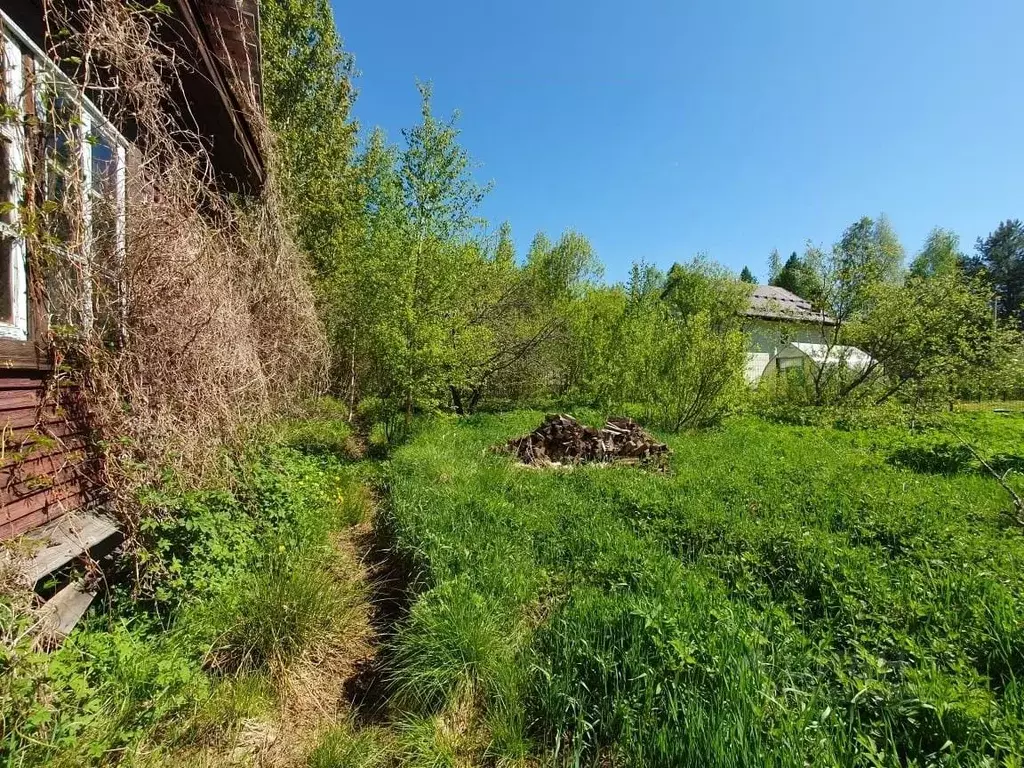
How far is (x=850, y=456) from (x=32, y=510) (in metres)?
9.89

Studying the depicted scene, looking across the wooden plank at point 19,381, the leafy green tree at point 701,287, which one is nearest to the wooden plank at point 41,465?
the wooden plank at point 19,381

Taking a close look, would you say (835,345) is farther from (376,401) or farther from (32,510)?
(32,510)

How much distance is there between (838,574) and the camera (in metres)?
3.30

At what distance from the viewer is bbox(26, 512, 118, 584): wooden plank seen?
2566mm

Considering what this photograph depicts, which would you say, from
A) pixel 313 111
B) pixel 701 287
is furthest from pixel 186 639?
pixel 701 287

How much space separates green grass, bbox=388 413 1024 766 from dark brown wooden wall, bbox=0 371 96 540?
233 centimetres

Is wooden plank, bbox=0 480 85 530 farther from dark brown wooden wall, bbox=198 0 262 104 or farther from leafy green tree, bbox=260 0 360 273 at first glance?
leafy green tree, bbox=260 0 360 273

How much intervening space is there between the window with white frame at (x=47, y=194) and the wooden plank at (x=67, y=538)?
1.16 meters

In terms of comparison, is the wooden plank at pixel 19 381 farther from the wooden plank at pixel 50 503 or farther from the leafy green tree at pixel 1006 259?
the leafy green tree at pixel 1006 259

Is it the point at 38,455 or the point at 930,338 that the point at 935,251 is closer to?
the point at 930,338

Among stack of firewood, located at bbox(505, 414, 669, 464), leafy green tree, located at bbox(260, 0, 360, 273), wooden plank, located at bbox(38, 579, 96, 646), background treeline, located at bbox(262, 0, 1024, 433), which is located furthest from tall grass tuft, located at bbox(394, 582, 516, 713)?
leafy green tree, located at bbox(260, 0, 360, 273)

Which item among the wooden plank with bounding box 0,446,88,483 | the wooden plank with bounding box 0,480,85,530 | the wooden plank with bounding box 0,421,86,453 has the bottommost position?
the wooden plank with bounding box 0,480,85,530

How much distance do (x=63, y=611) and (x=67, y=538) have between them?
43 cm

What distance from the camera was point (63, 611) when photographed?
107 inches
